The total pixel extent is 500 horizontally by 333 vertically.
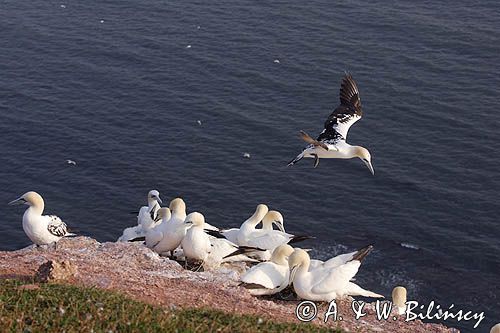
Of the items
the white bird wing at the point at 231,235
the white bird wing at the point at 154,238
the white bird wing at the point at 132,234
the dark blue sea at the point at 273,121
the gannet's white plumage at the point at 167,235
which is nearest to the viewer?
the gannet's white plumage at the point at 167,235

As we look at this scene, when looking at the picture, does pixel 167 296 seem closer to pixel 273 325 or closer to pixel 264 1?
pixel 273 325

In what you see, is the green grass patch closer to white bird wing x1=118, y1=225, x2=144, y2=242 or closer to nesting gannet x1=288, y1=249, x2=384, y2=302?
A: nesting gannet x1=288, y1=249, x2=384, y2=302

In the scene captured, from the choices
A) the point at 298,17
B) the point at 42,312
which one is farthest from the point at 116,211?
the point at 42,312

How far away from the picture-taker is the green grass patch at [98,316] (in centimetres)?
1409

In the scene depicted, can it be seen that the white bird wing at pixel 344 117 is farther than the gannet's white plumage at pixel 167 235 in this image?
Yes

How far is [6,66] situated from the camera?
75.2 metres

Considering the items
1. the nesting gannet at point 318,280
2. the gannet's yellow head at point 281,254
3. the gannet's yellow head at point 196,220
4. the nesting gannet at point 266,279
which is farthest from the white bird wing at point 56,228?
the nesting gannet at point 318,280

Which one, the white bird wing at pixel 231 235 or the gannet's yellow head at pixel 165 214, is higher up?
the gannet's yellow head at pixel 165 214

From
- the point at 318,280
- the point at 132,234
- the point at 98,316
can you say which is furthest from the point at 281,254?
the point at 98,316

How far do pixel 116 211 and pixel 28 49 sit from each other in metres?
24.2

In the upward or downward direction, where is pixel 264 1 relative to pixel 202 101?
upward

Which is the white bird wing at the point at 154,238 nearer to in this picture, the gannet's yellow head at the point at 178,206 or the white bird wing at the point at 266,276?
the gannet's yellow head at the point at 178,206

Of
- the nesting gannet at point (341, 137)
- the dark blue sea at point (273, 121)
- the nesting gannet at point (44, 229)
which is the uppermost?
the nesting gannet at point (341, 137)

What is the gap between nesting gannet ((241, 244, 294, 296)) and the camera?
862 inches
